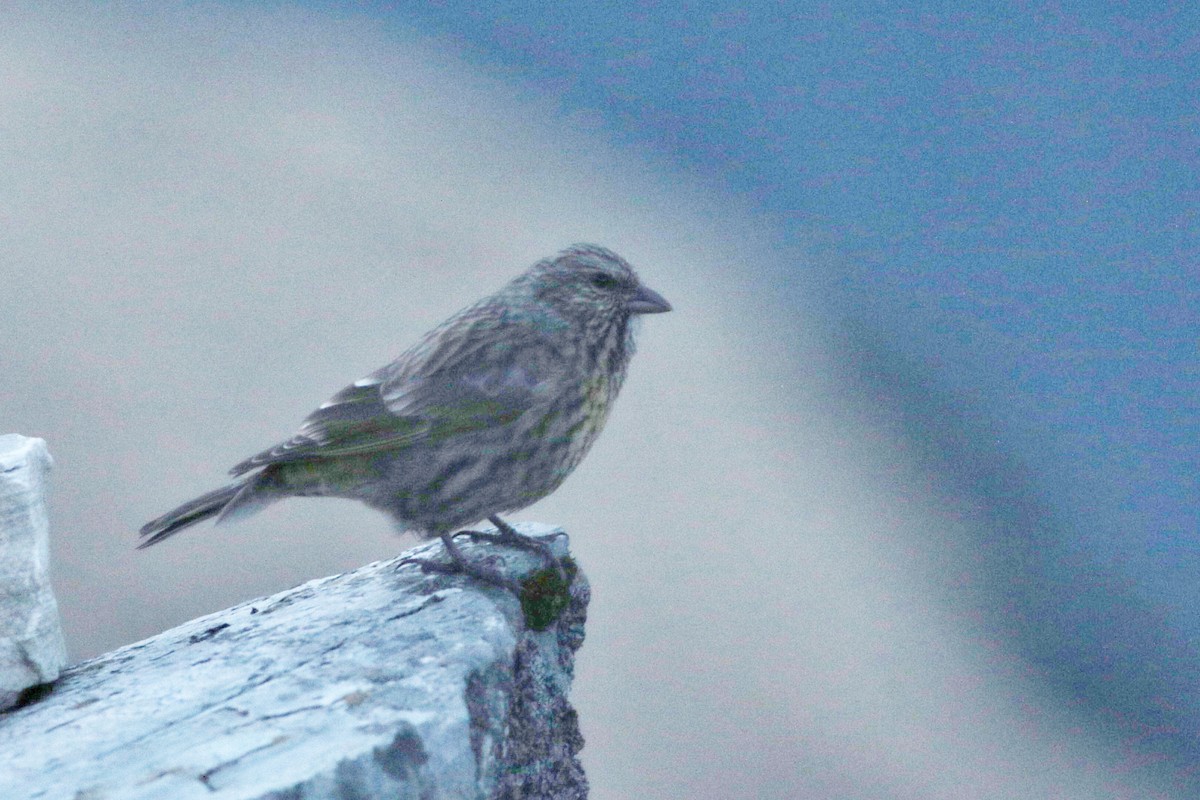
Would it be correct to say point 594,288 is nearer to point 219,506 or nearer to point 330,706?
point 219,506

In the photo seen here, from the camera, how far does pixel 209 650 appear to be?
11.7ft

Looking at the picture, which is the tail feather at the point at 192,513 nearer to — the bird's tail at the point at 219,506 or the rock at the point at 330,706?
the bird's tail at the point at 219,506

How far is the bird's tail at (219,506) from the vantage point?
3973 mm

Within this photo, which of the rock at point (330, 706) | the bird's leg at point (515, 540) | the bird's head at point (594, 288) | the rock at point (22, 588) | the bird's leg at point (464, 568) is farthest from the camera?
the bird's head at point (594, 288)

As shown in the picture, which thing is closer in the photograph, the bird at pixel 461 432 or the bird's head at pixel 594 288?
the bird at pixel 461 432

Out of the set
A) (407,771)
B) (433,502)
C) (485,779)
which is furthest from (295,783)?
(433,502)

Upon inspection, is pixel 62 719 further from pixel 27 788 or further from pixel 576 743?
pixel 576 743

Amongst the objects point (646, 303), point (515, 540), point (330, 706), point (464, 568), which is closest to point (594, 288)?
point (646, 303)

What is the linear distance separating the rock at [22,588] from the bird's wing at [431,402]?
25.6 inches

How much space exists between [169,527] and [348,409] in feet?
2.12

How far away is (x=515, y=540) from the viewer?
4.09 metres

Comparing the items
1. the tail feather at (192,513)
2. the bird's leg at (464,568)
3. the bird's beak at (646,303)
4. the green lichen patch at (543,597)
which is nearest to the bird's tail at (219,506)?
the tail feather at (192,513)

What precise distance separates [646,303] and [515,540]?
2.94ft

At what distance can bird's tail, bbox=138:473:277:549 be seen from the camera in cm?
397
